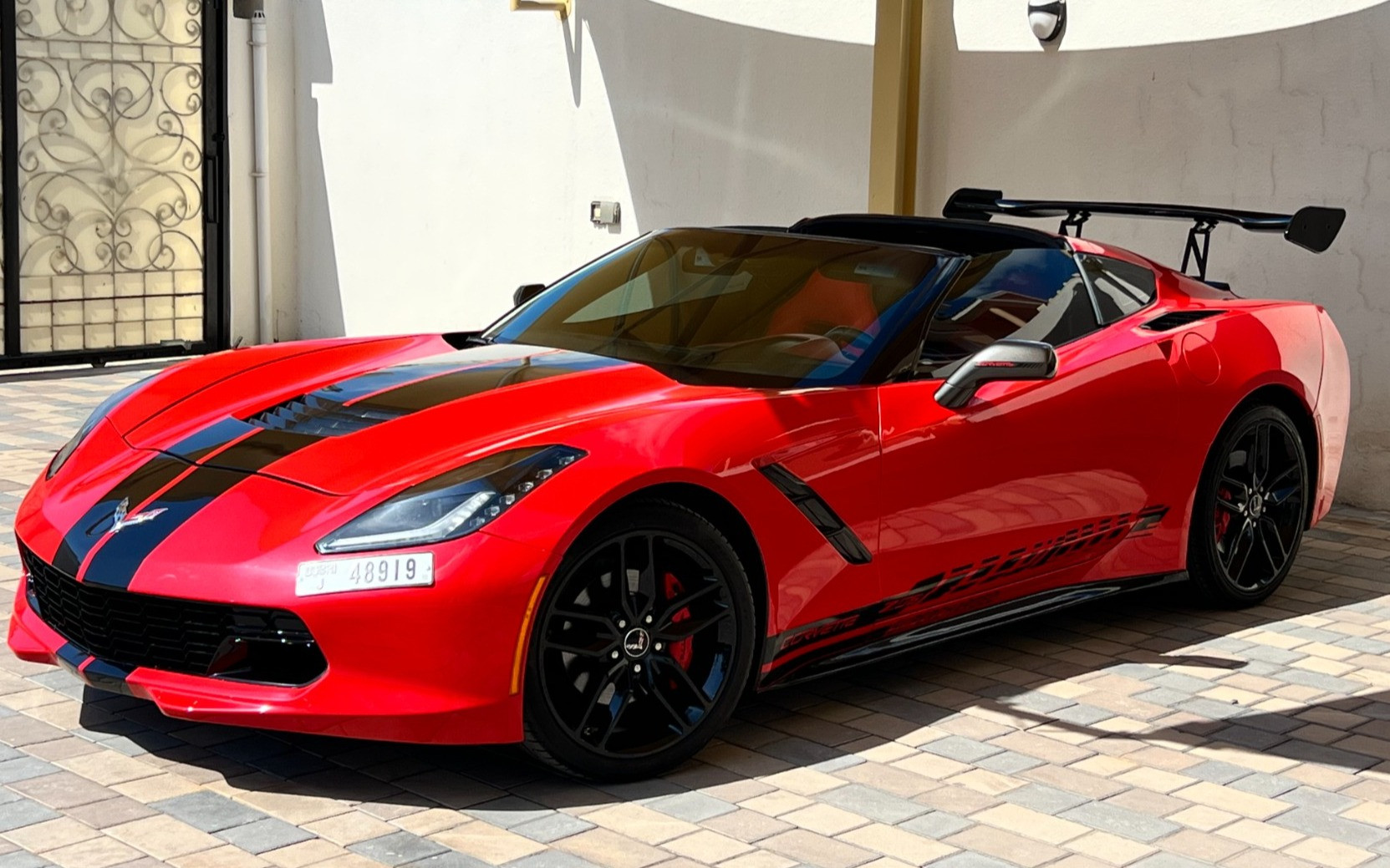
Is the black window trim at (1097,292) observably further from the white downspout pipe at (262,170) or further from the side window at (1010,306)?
the white downspout pipe at (262,170)

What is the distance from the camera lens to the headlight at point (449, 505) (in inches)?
144

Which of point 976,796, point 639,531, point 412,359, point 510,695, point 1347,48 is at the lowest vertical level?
point 976,796

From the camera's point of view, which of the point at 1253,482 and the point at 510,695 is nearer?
the point at 510,695

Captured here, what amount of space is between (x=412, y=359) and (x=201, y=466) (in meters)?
0.88

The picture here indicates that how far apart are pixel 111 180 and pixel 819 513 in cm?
883

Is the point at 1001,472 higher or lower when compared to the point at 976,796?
higher

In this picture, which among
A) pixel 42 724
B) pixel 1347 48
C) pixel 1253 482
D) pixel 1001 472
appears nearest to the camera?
pixel 42 724

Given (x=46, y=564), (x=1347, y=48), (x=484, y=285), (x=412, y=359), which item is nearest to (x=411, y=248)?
(x=484, y=285)

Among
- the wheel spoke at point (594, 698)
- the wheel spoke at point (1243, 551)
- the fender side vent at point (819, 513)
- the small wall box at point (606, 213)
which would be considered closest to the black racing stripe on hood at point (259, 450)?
the wheel spoke at point (594, 698)

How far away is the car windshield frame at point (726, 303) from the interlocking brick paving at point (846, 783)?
3.07ft

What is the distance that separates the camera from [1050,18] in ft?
27.5

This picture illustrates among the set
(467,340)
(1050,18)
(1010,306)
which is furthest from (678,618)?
(1050,18)

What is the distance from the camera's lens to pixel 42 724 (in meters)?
4.27

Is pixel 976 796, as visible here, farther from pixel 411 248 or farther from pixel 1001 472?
pixel 411 248
